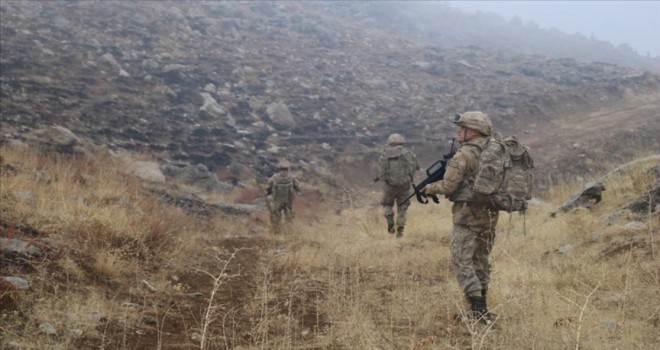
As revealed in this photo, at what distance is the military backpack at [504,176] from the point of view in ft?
13.2

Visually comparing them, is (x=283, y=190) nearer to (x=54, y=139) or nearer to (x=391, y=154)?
(x=391, y=154)

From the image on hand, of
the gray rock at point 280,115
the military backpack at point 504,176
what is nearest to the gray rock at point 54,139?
the gray rock at point 280,115

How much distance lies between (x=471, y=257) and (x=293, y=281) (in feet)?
6.40

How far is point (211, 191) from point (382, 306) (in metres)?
7.51

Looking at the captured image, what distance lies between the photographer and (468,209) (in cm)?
430

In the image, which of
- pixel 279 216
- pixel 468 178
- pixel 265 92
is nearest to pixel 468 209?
pixel 468 178

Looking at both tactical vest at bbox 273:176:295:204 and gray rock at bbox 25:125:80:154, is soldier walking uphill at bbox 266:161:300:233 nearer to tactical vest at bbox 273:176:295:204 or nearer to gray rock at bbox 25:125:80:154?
tactical vest at bbox 273:176:295:204

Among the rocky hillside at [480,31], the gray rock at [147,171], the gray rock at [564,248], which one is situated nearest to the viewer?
the gray rock at [564,248]

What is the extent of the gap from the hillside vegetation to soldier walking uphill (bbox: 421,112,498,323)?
24 cm

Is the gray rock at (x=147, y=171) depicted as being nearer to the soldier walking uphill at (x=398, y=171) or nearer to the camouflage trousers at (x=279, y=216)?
the camouflage trousers at (x=279, y=216)

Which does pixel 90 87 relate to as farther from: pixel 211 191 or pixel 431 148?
pixel 431 148

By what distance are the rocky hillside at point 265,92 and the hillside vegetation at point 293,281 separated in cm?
510

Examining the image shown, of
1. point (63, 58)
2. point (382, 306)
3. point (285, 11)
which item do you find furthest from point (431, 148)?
point (285, 11)

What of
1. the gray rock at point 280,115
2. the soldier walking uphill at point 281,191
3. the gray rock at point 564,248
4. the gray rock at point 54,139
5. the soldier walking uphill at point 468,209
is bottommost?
the gray rock at point 280,115
